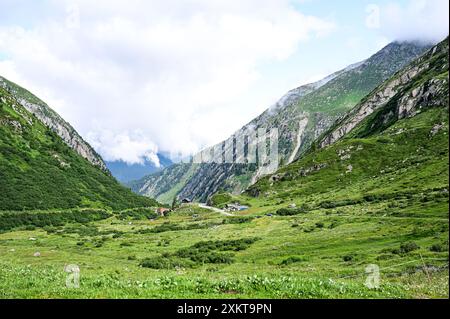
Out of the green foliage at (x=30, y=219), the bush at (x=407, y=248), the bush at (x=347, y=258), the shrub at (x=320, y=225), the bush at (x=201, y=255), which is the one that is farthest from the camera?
the green foliage at (x=30, y=219)

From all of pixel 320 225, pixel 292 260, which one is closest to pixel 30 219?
pixel 320 225

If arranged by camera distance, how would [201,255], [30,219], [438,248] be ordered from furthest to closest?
[30,219] < [201,255] < [438,248]

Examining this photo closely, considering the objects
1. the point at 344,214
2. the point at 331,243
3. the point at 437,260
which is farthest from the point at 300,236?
the point at 437,260

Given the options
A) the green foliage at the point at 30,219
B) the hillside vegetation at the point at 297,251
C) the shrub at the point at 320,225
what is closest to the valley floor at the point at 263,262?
the hillside vegetation at the point at 297,251

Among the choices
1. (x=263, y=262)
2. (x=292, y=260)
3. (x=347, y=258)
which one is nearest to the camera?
(x=347, y=258)

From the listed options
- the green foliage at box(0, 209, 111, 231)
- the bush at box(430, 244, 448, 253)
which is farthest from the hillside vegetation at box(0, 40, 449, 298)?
the green foliage at box(0, 209, 111, 231)

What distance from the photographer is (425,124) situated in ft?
644

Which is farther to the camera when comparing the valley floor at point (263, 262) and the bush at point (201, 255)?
the bush at point (201, 255)

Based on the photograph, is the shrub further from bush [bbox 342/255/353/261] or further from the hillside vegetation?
bush [bbox 342/255/353/261]

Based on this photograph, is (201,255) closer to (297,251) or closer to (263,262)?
(263,262)

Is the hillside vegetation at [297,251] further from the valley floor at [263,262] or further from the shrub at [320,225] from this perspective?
the shrub at [320,225]

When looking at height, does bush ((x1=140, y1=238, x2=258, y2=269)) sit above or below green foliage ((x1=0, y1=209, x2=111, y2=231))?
below

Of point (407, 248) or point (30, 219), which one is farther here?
point (30, 219)
